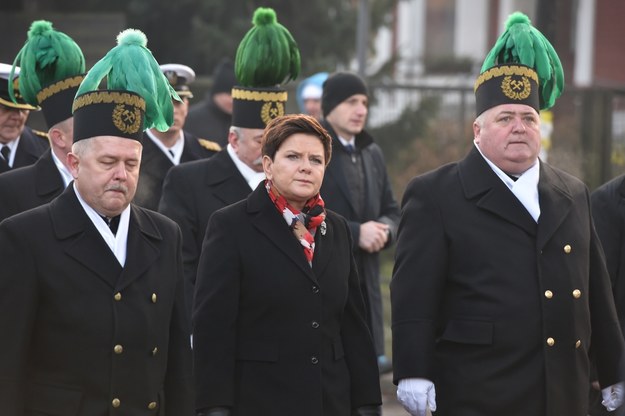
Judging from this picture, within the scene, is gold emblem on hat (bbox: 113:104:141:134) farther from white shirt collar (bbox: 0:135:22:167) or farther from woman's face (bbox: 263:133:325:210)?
white shirt collar (bbox: 0:135:22:167)

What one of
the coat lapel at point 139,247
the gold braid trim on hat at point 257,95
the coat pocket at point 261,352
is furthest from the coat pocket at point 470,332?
the gold braid trim on hat at point 257,95

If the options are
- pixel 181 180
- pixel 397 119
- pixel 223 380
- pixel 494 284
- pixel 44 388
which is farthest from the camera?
pixel 397 119

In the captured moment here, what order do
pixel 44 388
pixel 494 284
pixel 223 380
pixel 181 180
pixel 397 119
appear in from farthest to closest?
1. pixel 397 119
2. pixel 181 180
3. pixel 494 284
4. pixel 223 380
5. pixel 44 388

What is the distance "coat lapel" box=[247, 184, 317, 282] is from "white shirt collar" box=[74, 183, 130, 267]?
25.9 inches

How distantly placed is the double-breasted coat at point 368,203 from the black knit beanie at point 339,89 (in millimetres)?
157

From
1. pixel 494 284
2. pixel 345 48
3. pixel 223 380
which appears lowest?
pixel 223 380

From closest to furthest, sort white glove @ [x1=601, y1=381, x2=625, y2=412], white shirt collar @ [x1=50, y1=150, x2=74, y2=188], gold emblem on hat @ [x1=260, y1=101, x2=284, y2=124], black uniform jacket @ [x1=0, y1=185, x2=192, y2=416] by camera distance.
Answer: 1. black uniform jacket @ [x1=0, y1=185, x2=192, y2=416]
2. white glove @ [x1=601, y1=381, x2=625, y2=412]
3. white shirt collar @ [x1=50, y1=150, x2=74, y2=188]
4. gold emblem on hat @ [x1=260, y1=101, x2=284, y2=124]

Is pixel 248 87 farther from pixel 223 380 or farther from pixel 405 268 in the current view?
pixel 223 380

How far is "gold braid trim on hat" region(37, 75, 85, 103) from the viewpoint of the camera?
6.51 m

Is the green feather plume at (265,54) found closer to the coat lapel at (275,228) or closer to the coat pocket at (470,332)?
the coat lapel at (275,228)

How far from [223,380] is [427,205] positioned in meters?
1.16

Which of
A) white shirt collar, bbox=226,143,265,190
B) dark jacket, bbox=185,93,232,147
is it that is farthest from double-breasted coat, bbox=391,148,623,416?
dark jacket, bbox=185,93,232,147

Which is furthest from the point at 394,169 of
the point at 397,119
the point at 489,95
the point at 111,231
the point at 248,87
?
the point at 111,231

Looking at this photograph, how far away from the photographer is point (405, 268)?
584cm
